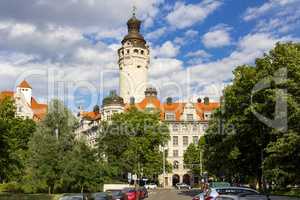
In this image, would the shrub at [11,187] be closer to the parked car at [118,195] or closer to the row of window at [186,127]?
the parked car at [118,195]

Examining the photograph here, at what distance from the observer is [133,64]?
118 m

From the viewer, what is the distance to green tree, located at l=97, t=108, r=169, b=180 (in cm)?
7588

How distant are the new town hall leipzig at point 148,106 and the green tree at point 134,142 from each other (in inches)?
852

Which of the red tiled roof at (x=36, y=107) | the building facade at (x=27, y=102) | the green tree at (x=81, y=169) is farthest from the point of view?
the red tiled roof at (x=36, y=107)

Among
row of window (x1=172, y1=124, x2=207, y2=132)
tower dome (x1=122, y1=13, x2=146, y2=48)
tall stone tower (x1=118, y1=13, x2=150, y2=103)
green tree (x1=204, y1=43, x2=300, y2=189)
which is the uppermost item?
tower dome (x1=122, y1=13, x2=146, y2=48)

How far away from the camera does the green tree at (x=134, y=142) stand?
75.9m

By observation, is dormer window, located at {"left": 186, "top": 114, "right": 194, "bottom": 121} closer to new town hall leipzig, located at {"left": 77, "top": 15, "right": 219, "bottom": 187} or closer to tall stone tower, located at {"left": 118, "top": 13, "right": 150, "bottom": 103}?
new town hall leipzig, located at {"left": 77, "top": 15, "right": 219, "bottom": 187}

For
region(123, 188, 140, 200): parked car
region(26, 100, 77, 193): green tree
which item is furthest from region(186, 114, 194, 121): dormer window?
region(123, 188, 140, 200): parked car

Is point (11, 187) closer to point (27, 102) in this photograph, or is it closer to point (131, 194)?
point (131, 194)

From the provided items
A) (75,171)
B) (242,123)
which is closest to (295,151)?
(242,123)

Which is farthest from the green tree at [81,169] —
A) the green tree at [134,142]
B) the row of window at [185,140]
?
the row of window at [185,140]

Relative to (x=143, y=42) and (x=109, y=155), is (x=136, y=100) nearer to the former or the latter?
(x=143, y=42)

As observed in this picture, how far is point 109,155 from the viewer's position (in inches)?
2997

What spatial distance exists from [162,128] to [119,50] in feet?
144
